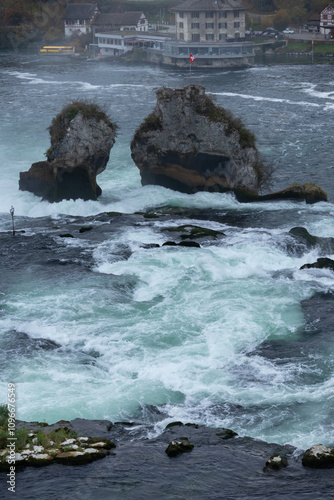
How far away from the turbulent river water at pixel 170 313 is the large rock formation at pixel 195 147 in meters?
1.55

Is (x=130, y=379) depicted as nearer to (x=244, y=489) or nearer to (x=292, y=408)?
(x=292, y=408)

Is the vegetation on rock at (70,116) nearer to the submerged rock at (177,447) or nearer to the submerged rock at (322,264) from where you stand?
the submerged rock at (322,264)

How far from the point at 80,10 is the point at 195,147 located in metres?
127

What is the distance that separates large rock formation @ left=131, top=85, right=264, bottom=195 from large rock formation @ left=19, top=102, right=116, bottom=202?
3.74m

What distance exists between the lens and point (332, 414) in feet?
93.4

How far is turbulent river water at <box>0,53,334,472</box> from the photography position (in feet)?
96.6

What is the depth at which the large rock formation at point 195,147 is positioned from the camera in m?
57.1

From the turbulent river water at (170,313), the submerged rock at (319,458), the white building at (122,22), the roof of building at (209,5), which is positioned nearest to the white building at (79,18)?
the white building at (122,22)

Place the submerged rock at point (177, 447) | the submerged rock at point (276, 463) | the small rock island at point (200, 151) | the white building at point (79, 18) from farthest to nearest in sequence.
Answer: the white building at point (79, 18)
the small rock island at point (200, 151)
the submerged rock at point (177, 447)
the submerged rock at point (276, 463)

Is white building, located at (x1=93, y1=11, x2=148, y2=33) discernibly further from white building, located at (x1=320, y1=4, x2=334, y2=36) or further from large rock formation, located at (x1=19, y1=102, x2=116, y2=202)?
large rock formation, located at (x1=19, y1=102, x2=116, y2=202)

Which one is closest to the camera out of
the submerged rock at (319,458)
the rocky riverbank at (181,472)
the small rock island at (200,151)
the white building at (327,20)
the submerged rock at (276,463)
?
the rocky riverbank at (181,472)

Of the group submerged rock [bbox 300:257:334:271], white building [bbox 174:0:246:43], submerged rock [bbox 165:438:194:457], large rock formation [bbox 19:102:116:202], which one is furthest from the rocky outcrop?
white building [bbox 174:0:246:43]

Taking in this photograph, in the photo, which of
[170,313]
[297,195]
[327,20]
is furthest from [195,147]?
[327,20]

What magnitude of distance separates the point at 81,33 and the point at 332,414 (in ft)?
507
